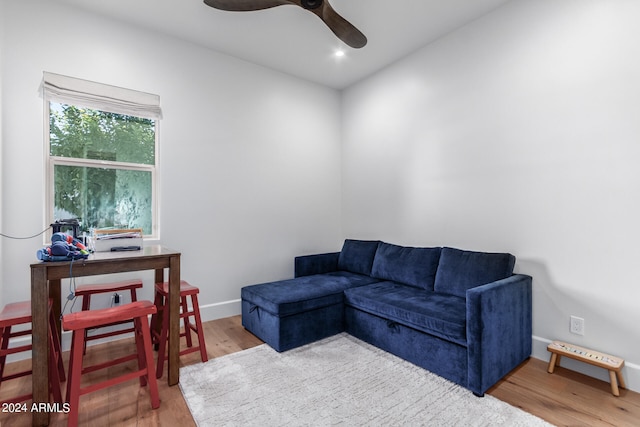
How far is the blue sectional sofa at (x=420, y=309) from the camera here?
2.01 metres

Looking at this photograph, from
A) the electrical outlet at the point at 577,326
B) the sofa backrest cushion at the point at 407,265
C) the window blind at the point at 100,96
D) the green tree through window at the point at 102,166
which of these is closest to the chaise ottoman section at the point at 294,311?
the sofa backrest cushion at the point at 407,265

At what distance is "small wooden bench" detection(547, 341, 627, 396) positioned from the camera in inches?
76.5

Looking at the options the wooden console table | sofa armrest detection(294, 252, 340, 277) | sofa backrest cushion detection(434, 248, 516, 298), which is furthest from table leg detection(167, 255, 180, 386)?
sofa backrest cushion detection(434, 248, 516, 298)

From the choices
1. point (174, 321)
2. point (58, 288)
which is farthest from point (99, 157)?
point (174, 321)

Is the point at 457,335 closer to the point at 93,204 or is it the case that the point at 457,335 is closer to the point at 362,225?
the point at 362,225

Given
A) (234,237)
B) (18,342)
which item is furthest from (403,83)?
(18,342)

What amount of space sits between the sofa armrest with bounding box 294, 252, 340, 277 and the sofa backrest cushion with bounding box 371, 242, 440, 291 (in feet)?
1.90

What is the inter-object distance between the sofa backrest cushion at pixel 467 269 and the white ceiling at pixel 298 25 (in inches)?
86.7

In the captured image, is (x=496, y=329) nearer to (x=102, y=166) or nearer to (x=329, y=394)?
(x=329, y=394)

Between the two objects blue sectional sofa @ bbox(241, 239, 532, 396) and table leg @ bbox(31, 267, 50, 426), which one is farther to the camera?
blue sectional sofa @ bbox(241, 239, 532, 396)

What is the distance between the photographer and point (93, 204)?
2.75 m

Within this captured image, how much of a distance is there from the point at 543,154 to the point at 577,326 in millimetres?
1347

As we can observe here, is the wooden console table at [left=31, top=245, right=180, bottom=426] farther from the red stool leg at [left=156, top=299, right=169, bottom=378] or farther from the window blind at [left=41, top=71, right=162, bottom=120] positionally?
the window blind at [left=41, top=71, right=162, bottom=120]

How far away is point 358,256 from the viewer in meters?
3.66
